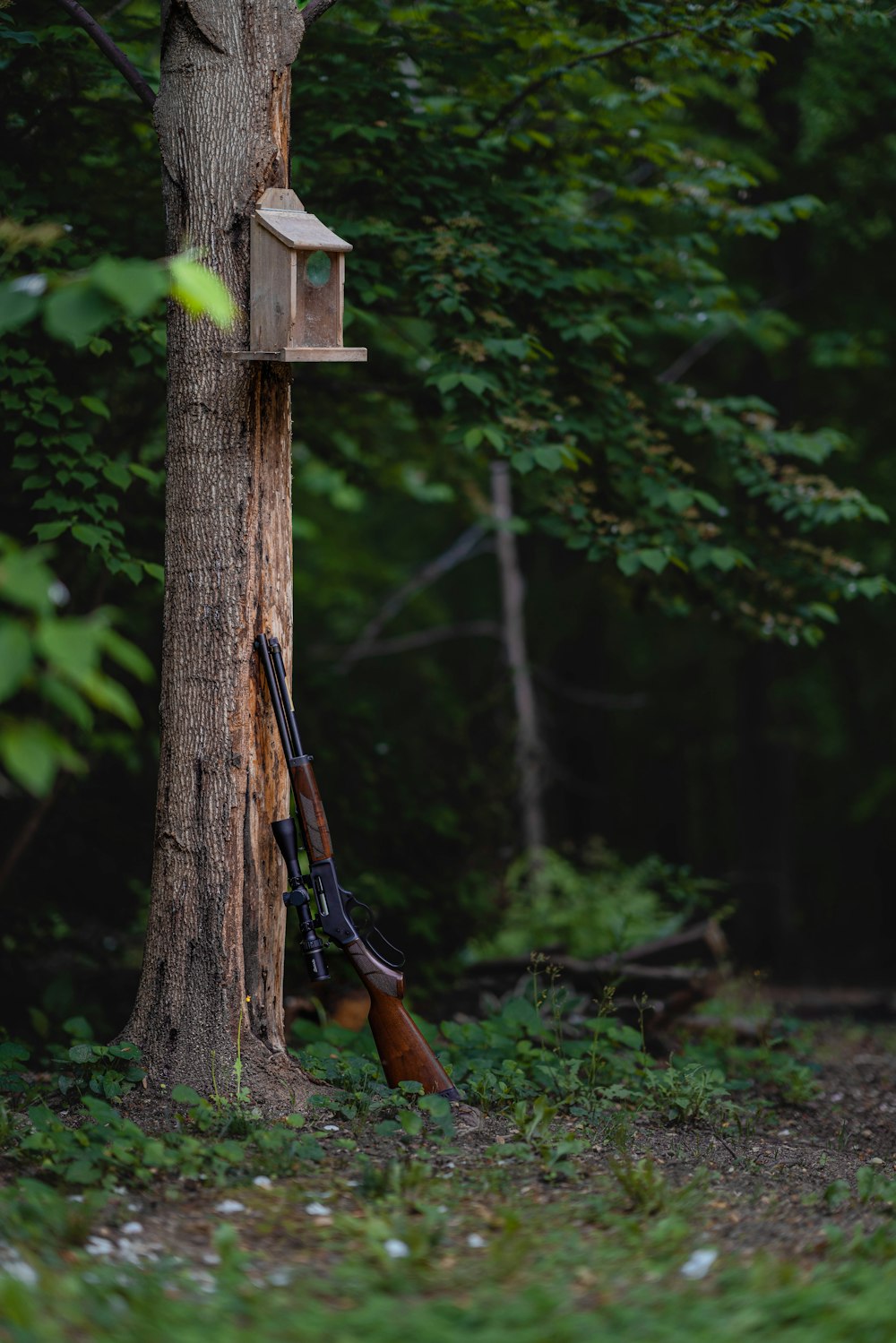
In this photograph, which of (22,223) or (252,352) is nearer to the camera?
(252,352)

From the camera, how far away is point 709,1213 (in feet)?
11.8

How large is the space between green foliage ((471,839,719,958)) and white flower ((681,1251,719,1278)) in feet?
15.4

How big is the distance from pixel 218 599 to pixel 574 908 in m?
5.93

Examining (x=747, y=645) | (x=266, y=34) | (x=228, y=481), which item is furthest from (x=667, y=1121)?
(x=747, y=645)

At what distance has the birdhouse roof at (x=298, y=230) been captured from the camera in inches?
165

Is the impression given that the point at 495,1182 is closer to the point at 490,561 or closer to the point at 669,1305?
the point at 669,1305

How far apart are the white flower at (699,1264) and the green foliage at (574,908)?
15.4ft

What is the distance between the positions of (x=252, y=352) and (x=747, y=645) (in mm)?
9151

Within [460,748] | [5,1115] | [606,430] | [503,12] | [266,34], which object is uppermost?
[503,12]

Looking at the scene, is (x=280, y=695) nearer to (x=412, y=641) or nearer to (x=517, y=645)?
(x=412, y=641)

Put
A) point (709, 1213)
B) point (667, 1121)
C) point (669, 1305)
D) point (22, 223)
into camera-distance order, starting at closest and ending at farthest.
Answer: point (669, 1305), point (709, 1213), point (667, 1121), point (22, 223)

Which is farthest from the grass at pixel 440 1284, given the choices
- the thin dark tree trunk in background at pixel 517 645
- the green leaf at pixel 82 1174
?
the thin dark tree trunk in background at pixel 517 645

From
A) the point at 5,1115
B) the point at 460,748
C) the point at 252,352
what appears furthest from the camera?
the point at 460,748

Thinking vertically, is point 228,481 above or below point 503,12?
below
